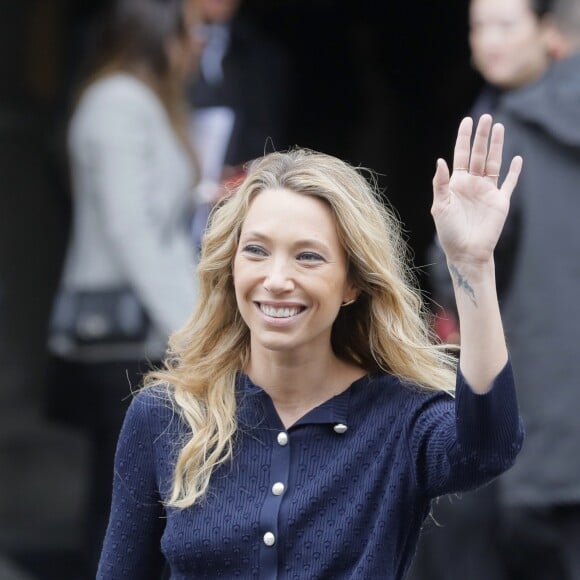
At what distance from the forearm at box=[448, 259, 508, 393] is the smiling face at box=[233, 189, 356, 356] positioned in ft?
0.95

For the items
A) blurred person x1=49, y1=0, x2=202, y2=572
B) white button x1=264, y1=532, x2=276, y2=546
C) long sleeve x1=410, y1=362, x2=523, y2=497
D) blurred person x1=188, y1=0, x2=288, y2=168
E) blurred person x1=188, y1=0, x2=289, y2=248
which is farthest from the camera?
blurred person x1=188, y1=0, x2=288, y2=168

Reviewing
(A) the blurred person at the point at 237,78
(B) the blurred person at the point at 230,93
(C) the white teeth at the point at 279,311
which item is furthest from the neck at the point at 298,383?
(A) the blurred person at the point at 237,78

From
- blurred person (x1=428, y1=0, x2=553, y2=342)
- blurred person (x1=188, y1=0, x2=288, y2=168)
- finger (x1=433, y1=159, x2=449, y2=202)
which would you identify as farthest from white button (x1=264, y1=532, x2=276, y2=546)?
A: blurred person (x1=188, y1=0, x2=288, y2=168)

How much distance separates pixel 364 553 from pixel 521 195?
6.03ft

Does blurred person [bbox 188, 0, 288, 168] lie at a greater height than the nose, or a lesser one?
greater

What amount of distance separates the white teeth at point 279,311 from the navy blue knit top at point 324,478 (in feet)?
0.56

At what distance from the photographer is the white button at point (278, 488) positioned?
9.11ft

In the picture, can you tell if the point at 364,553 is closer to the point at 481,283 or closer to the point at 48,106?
the point at 481,283

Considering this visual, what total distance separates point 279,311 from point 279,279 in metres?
0.06

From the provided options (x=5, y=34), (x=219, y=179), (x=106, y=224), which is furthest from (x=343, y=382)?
(x=5, y=34)

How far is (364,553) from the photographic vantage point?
271cm

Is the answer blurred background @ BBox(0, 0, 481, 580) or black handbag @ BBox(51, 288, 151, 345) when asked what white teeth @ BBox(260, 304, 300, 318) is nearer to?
black handbag @ BBox(51, 288, 151, 345)

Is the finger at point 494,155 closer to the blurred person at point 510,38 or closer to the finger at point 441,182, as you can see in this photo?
the finger at point 441,182

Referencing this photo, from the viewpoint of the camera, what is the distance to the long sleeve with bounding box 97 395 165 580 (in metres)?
2.91
